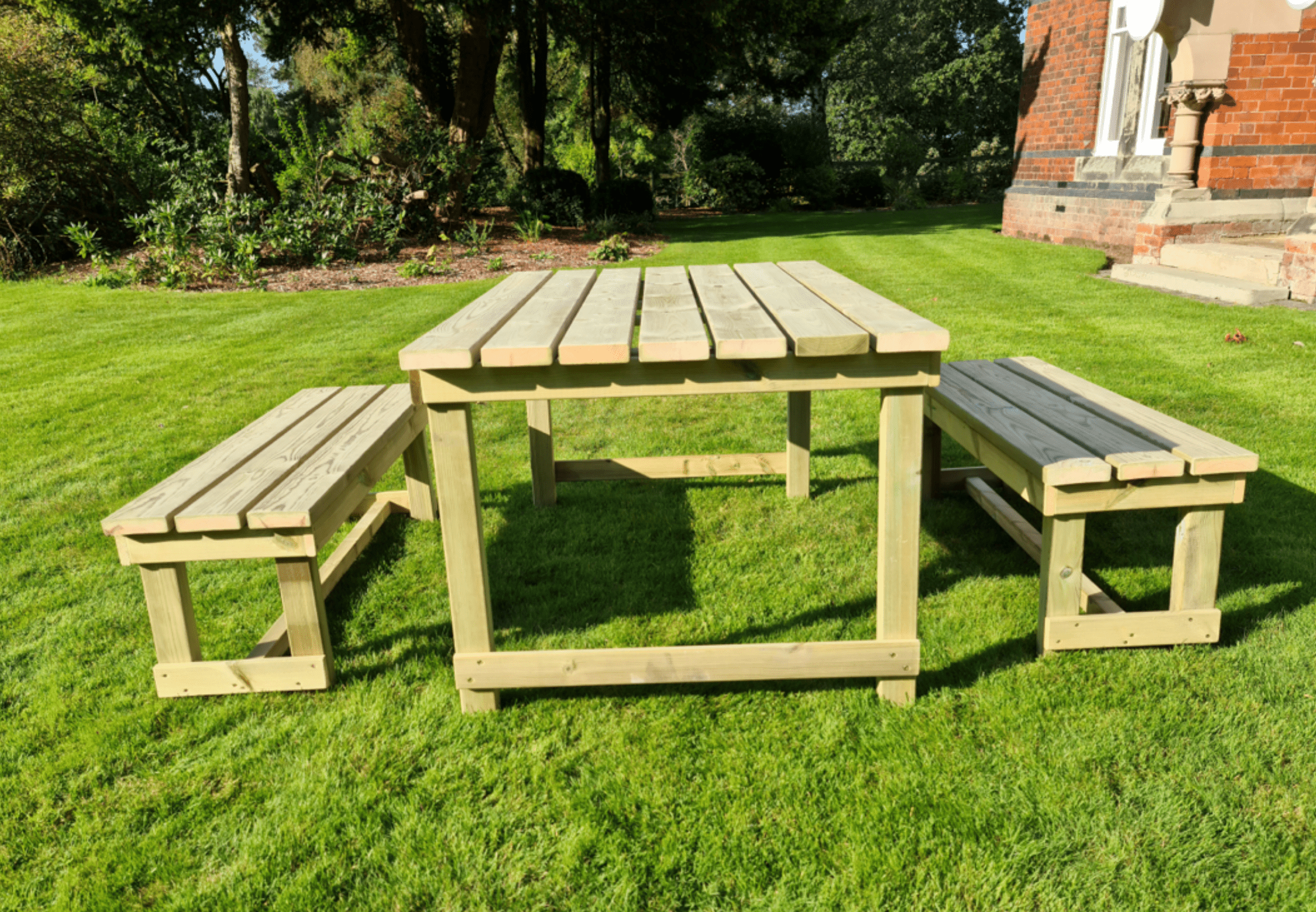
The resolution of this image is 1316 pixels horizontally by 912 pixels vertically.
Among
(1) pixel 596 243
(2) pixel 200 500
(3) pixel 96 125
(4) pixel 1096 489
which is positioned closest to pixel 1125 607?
(4) pixel 1096 489

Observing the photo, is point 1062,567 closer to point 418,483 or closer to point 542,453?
point 542,453

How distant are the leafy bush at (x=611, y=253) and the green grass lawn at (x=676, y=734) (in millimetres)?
8553

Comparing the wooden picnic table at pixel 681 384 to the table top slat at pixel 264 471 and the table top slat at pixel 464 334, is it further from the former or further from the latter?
the table top slat at pixel 264 471

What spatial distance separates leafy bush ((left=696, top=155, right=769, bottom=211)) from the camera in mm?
22984

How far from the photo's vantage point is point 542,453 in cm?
388

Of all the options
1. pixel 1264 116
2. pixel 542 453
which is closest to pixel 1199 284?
pixel 1264 116

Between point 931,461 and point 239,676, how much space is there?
109 inches

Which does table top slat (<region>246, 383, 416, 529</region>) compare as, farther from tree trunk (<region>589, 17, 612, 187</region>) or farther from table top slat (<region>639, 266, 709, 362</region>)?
tree trunk (<region>589, 17, 612, 187</region>)

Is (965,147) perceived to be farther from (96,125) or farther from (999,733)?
(999,733)

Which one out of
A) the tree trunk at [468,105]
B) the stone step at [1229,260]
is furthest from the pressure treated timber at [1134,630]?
the tree trunk at [468,105]

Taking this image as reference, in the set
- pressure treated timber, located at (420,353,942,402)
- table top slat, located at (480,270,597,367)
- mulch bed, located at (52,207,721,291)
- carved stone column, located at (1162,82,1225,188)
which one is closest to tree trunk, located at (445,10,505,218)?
mulch bed, located at (52,207,721,291)

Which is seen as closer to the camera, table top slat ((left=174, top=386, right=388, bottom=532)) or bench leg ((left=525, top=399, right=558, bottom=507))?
table top slat ((left=174, top=386, right=388, bottom=532))

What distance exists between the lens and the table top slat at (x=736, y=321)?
6.99ft

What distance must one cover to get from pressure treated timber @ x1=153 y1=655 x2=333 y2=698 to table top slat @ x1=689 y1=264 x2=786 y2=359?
4.86 ft
